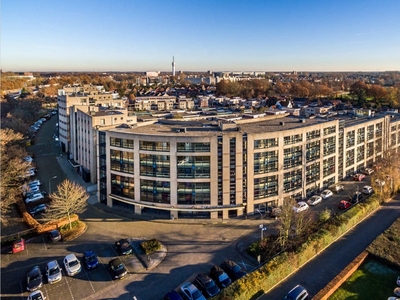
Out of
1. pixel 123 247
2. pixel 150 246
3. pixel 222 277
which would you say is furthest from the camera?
pixel 150 246

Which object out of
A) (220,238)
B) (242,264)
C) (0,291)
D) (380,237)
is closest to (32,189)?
(0,291)

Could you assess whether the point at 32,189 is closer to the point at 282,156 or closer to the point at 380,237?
the point at 282,156

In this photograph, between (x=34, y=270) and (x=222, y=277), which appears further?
→ (x=34, y=270)

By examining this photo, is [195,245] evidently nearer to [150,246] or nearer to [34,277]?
[150,246]

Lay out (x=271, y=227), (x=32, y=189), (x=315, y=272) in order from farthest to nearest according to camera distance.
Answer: (x=32, y=189)
(x=271, y=227)
(x=315, y=272)

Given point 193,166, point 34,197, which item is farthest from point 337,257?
point 34,197

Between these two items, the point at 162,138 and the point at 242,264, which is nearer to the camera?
the point at 242,264

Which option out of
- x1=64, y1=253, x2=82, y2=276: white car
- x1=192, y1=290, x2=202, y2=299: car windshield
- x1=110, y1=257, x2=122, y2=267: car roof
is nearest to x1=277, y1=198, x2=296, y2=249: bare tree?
x1=192, y1=290, x2=202, y2=299: car windshield
